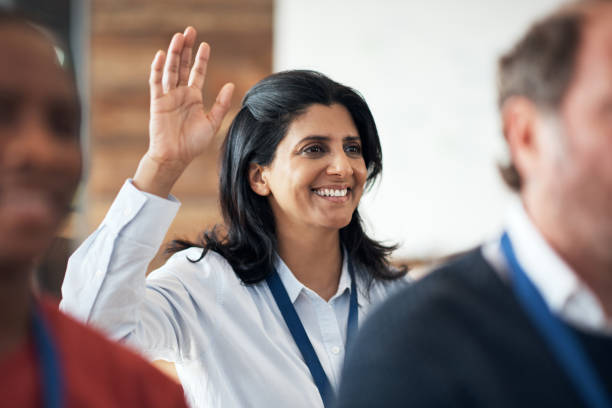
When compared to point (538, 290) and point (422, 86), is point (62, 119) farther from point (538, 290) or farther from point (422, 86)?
point (422, 86)

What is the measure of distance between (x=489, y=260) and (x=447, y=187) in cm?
400

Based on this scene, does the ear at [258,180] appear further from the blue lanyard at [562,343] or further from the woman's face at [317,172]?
the blue lanyard at [562,343]

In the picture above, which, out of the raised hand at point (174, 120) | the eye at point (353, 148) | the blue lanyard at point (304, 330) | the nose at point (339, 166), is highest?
the raised hand at point (174, 120)

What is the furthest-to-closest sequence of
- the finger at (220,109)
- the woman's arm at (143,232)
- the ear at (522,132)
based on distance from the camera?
1. the finger at (220,109)
2. the woman's arm at (143,232)
3. the ear at (522,132)

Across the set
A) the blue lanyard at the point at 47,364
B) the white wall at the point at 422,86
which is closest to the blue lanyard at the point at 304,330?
the blue lanyard at the point at 47,364

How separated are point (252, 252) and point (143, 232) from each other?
54 centimetres

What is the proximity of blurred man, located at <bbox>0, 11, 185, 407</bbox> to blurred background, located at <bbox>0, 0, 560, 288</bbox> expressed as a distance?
4088 millimetres

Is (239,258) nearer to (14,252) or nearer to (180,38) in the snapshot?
(180,38)

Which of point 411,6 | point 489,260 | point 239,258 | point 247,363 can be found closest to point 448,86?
point 411,6

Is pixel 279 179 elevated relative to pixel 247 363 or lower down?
elevated

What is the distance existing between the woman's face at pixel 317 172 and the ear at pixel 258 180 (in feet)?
0.16

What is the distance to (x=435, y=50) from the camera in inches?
192

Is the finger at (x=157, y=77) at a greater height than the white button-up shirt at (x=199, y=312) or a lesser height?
greater

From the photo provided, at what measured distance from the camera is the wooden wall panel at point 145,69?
485cm
